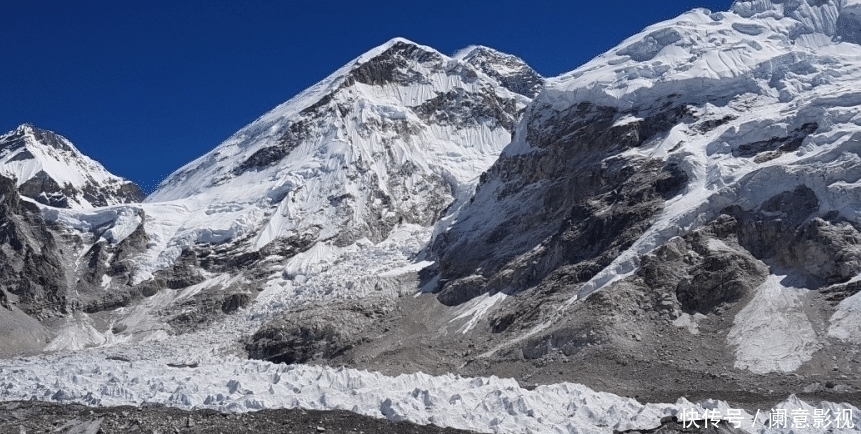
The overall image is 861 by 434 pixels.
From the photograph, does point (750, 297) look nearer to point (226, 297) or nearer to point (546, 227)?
point (546, 227)

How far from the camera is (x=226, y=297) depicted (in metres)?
136

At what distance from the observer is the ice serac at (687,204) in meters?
82.4

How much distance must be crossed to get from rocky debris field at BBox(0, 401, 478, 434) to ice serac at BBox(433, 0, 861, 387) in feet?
97.3

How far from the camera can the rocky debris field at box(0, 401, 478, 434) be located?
50219mm

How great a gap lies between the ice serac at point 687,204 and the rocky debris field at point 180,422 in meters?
29.6

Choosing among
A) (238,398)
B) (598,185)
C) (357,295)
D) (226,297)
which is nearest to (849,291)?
(598,185)

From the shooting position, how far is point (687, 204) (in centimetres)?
9950

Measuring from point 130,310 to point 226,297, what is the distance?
16.6 metres

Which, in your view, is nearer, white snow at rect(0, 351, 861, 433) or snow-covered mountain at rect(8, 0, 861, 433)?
white snow at rect(0, 351, 861, 433)

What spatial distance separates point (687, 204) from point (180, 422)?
6410 centimetres

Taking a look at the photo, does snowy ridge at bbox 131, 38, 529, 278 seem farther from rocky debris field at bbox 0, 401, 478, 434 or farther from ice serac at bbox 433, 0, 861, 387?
rocky debris field at bbox 0, 401, 478, 434

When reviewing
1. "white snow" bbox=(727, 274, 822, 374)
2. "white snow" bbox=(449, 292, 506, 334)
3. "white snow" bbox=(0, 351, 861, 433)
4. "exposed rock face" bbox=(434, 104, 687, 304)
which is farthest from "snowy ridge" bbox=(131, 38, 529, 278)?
"white snow" bbox=(0, 351, 861, 433)

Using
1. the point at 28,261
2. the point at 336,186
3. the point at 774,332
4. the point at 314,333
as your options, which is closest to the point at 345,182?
the point at 336,186

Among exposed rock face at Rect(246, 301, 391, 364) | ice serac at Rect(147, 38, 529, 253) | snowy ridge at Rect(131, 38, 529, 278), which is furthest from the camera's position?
ice serac at Rect(147, 38, 529, 253)
